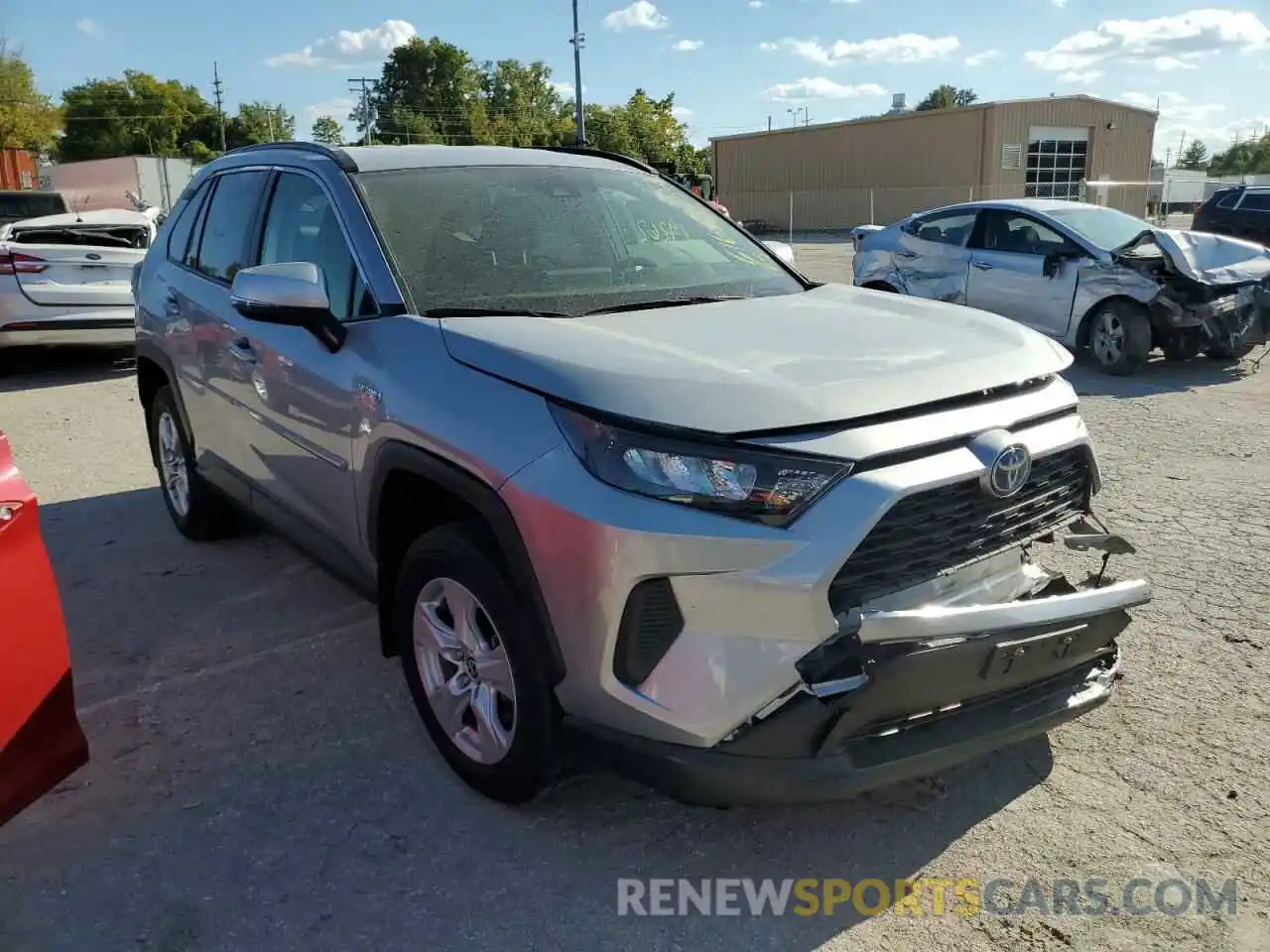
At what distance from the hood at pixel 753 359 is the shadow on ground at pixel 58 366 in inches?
347

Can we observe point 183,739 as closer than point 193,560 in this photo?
Yes

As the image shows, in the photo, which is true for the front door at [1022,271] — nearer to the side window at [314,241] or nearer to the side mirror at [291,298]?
the side window at [314,241]

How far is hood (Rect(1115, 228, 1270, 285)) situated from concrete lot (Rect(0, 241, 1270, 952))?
5.44m

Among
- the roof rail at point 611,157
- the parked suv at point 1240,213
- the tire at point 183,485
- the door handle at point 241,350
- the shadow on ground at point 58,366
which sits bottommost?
the shadow on ground at point 58,366

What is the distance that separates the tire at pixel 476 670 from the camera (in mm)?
2604

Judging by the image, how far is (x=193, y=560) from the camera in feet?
16.7

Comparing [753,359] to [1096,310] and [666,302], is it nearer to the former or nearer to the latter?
[666,302]

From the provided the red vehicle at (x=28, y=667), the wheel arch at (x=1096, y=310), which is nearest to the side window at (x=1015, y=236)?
the wheel arch at (x=1096, y=310)

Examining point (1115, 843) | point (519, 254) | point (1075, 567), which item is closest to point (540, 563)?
point (519, 254)

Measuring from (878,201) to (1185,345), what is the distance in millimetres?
28505

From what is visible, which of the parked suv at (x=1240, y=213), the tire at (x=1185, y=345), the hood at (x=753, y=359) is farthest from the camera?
the parked suv at (x=1240, y=213)

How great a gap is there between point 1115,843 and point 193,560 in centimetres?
417

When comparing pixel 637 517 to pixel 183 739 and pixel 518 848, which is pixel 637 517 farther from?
pixel 183 739

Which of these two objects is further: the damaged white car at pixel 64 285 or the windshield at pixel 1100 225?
the damaged white car at pixel 64 285
